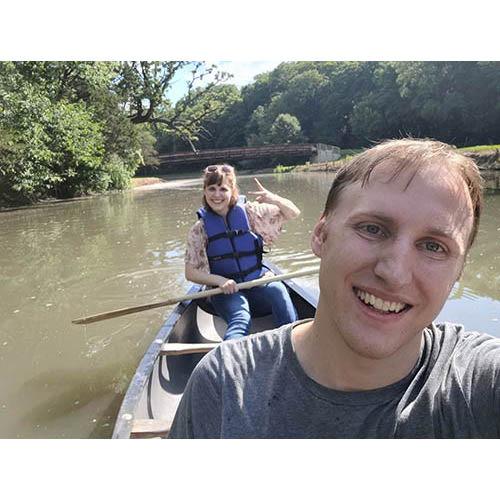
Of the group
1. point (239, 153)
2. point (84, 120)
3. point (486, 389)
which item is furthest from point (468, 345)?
point (239, 153)

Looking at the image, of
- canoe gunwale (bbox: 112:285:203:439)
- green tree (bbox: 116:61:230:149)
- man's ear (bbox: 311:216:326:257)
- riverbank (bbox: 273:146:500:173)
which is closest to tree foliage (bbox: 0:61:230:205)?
green tree (bbox: 116:61:230:149)

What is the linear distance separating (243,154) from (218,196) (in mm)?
13877

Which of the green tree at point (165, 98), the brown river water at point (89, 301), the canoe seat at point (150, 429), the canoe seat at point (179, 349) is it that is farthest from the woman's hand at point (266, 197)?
the green tree at point (165, 98)

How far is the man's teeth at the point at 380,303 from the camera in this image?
498mm

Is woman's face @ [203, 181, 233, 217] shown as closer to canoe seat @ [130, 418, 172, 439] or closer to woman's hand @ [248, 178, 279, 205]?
woman's hand @ [248, 178, 279, 205]

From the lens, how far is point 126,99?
12539mm

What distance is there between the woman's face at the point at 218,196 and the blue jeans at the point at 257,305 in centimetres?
36

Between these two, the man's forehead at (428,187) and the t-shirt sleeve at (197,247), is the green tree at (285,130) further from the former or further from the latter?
the man's forehead at (428,187)

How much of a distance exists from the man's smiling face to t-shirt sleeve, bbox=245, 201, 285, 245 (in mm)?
1686

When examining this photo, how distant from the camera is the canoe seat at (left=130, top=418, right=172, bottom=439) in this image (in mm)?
1150
